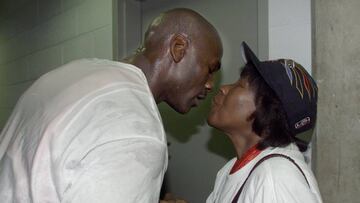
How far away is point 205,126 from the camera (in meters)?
1.87

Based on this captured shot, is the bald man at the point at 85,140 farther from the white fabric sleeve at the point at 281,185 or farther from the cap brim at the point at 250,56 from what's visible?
the cap brim at the point at 250,56

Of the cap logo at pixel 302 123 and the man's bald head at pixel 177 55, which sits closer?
the man's bald head at pixel 177 55

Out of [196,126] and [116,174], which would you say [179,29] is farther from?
[196,126]

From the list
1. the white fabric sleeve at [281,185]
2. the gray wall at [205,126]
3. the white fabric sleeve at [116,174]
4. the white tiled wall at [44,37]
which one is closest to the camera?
the white fabric sleeve at [116,174]

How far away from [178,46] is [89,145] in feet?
1.51

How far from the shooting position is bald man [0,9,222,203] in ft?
2.15

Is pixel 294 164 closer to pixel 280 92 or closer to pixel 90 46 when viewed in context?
pixel 280 92

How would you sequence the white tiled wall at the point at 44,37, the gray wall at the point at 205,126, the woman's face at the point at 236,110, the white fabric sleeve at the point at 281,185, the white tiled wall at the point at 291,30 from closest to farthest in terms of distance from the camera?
the white fabric sleeve at the point at 281,185 → the woman's face at the point at 236,110 → the white tiled wall at the point at 291,30 → the gray wall at the point at 205,126 → the white tiled wall at the point at 44,37

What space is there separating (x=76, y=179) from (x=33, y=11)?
2888 mm

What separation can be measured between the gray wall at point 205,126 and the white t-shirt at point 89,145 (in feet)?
3.27

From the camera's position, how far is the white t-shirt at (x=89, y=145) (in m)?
0.65

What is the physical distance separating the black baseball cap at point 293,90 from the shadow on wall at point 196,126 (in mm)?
627

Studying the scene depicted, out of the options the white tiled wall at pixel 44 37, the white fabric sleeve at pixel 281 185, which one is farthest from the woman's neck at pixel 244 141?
the white tiled wall at pixel 44 37

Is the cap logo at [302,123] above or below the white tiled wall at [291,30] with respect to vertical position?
below
